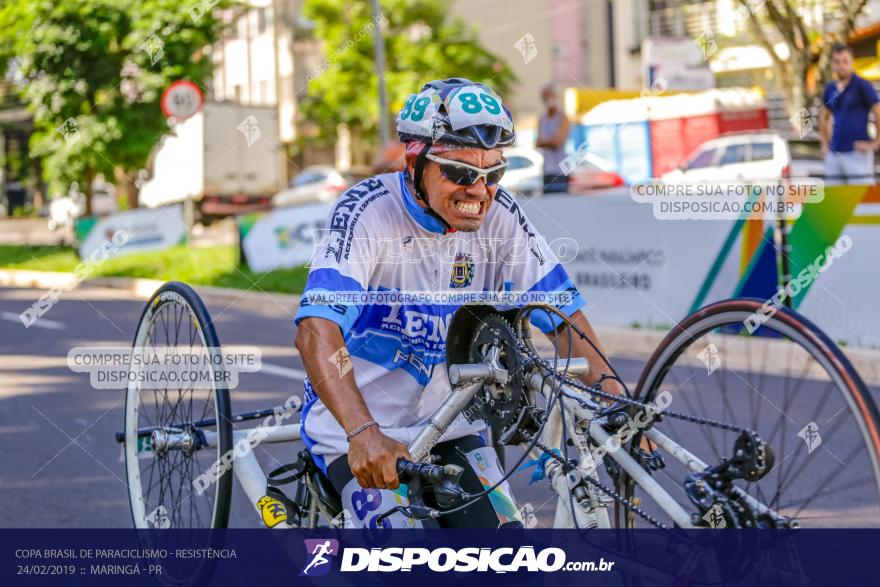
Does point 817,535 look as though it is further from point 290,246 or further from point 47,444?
point 290,246

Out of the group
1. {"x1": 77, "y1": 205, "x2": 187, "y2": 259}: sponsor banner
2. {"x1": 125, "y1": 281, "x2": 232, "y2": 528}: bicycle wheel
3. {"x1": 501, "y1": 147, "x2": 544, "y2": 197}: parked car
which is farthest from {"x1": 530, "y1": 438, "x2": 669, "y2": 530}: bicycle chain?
{"x1": 501, "y1": 147, "x2": 544, "y2": 197}: parked car

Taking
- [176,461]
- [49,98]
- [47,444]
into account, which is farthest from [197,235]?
[176,461]

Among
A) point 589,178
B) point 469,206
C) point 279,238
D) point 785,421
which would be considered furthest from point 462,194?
point 589,178

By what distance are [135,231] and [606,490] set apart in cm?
1956

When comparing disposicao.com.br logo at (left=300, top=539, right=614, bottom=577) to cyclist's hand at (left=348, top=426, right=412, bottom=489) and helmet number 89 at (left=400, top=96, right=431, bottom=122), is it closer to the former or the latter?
cyclist's hand at (left=348, top=426, right=412, bottom=489)

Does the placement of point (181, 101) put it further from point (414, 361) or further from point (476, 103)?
point (476, 103)

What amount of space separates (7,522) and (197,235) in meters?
27.4

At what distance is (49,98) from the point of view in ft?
80.7

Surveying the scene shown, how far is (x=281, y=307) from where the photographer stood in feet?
51.8

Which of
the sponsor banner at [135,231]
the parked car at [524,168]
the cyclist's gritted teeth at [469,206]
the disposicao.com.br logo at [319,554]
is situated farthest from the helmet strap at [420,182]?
the parked car at [524,168]

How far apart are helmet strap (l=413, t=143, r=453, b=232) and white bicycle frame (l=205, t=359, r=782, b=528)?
456 millimetres

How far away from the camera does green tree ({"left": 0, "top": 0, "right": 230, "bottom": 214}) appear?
2358 cm

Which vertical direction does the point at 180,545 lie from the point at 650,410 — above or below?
below

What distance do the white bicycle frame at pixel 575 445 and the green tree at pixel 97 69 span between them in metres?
20.7
